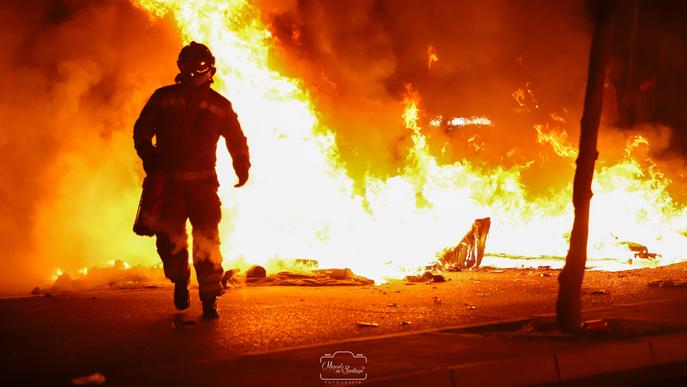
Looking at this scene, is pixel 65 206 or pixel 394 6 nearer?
pixel 65 206

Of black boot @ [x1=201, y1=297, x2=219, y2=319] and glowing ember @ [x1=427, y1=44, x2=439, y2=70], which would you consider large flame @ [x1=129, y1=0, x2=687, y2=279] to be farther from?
black boot @ [x1=201, y1=297, x2=219, y2=319]

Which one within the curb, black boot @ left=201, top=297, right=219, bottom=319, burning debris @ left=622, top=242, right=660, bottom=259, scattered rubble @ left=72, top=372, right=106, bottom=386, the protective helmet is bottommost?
the curb

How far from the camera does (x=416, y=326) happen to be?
18.8 ft

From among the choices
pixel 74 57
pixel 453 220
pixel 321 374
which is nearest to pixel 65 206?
pixel 74 57

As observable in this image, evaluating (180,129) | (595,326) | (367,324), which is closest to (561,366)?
(595,326)

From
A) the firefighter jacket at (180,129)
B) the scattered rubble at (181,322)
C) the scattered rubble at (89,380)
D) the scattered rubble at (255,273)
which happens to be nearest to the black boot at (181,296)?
the scattered rubble at (181,322)

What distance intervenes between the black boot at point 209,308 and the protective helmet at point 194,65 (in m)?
A: 1.74

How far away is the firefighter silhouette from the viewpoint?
582cm

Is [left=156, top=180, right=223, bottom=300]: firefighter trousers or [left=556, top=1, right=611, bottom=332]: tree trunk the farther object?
[left=156, top=180, right=223, bottom=300]: firefighter trousers

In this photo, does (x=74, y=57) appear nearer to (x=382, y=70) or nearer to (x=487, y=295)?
(x=382, y=70)

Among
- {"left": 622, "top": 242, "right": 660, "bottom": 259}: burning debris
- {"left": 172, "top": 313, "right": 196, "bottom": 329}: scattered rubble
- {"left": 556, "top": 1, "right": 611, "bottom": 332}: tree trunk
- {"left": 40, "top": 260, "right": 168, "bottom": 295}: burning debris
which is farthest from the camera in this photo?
{"left": 622, "top": 242, "right": 660, "bottom": 259}: burning debris

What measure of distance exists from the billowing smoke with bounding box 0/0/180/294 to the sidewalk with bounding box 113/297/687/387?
7195 mm

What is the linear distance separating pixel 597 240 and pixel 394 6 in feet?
20.5

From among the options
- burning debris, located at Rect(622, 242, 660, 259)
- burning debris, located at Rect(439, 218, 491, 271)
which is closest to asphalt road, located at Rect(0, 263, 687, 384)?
burning debris, located at Rect(439, 218, 491, 271)
